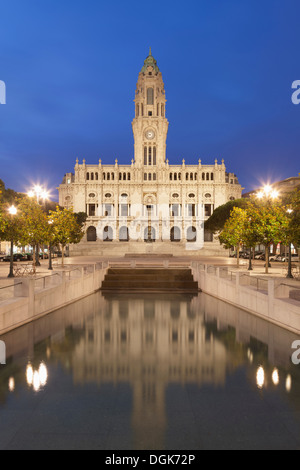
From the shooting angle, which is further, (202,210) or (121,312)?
(202,210)

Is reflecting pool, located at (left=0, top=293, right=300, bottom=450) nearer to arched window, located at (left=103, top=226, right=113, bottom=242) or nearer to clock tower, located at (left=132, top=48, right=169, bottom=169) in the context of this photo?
arched window, located at (left=103, top=226, right=113, bottom=242)

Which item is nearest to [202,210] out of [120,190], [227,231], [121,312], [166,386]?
[120,190]

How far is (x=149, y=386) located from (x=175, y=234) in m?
91.7

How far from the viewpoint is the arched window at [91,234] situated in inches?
3944

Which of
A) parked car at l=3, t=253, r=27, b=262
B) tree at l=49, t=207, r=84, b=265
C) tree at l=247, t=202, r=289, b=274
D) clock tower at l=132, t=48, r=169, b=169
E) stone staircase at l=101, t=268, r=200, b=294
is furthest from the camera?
clock tower at l=132, t=48, r=169, b=169

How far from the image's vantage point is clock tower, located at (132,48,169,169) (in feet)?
337

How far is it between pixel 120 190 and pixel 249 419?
96.8 m

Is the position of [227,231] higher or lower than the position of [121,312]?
higher

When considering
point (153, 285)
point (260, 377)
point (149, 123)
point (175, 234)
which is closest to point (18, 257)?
point (153, 285)

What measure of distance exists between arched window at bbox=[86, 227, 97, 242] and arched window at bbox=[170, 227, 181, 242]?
22.1m

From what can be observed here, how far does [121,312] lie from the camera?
17078mm

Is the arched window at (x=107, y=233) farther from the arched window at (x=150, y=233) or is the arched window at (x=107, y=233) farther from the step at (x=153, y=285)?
the step at (x=153, y=285)

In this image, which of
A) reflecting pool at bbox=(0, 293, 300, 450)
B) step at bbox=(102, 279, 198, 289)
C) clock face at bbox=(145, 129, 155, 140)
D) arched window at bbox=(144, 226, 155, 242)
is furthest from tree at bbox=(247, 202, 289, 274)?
clock face at bbox=(145, 129, 155, 140)

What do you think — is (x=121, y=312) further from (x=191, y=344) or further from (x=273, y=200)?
(x=273, y=200)
